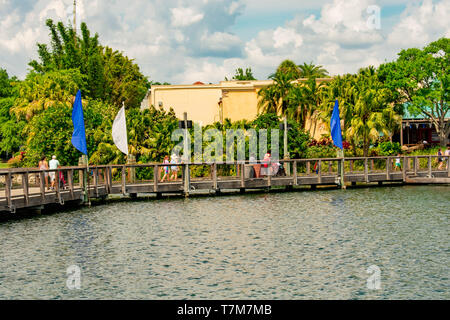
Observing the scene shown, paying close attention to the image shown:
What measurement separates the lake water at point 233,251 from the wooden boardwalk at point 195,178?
4.04 feet

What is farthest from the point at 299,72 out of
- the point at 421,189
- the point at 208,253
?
the point at 208,253

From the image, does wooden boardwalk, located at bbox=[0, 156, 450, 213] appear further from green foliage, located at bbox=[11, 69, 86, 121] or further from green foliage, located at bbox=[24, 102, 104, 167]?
green foliage, located at bbox=[11, 69, 86, 121]

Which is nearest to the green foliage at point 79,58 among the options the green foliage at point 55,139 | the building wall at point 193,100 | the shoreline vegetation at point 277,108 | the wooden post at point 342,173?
the shoreline vegetation at point 277,108

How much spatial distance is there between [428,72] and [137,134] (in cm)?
2709

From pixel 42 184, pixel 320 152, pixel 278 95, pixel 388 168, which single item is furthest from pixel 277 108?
pixel 42 184

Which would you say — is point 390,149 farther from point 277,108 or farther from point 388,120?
point 277,108

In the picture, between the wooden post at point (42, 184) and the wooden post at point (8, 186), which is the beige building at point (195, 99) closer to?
the wooden post at point (42, 184)

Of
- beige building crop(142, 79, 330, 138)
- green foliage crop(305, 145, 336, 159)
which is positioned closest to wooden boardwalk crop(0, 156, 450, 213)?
green foliage crop(305, 145, 336, 159)

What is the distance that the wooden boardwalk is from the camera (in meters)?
27.9

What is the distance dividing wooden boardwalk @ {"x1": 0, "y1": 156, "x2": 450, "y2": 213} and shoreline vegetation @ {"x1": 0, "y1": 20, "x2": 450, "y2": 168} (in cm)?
547

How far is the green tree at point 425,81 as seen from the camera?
54500 mm

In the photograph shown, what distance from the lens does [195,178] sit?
3847 centimetres

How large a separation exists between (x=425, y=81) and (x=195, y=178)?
28.7 meters
